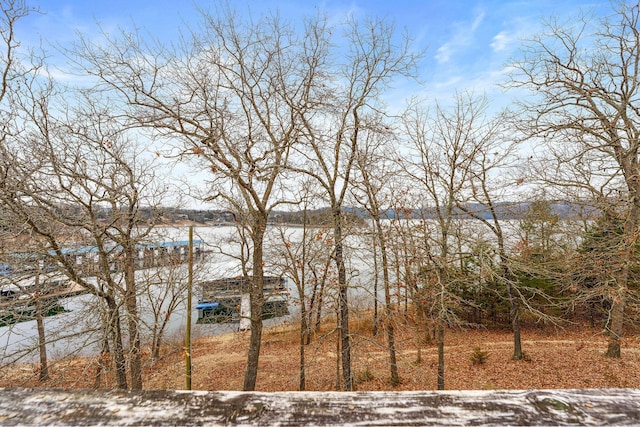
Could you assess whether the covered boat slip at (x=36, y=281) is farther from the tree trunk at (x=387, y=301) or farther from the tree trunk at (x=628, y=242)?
the tree trunk at (x=628, y=242)

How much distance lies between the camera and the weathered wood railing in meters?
0.84

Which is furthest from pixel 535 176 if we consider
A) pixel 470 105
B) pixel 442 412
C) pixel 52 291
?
pixel 52 291

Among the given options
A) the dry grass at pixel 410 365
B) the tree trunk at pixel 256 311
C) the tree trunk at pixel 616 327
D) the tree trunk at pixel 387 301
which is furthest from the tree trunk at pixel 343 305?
the tree trunk at pixel 616 327

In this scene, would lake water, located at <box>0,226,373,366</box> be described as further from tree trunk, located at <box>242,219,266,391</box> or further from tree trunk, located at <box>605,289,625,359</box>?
tree trunk, located at <box>605,289,625,359</box>

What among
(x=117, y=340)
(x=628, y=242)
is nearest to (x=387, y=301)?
(x=628, y=242)

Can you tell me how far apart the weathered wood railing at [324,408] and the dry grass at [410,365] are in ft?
18.6

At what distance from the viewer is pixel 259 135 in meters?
6.66

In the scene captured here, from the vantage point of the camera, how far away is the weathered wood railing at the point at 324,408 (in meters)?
0.84

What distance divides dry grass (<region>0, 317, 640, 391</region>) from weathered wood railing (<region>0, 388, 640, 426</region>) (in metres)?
5.67

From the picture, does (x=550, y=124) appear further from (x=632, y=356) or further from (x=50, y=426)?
(x=50, y=426)

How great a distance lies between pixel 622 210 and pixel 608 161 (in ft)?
4.35

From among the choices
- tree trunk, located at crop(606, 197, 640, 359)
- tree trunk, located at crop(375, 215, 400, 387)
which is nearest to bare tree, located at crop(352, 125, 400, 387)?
tree trunk, located at crop(375, 215, 400, 387)

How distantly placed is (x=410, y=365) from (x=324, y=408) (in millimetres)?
6369

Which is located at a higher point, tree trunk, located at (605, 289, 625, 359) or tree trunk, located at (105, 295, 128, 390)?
tree trunk, located at (105, 295, 128, 390)
